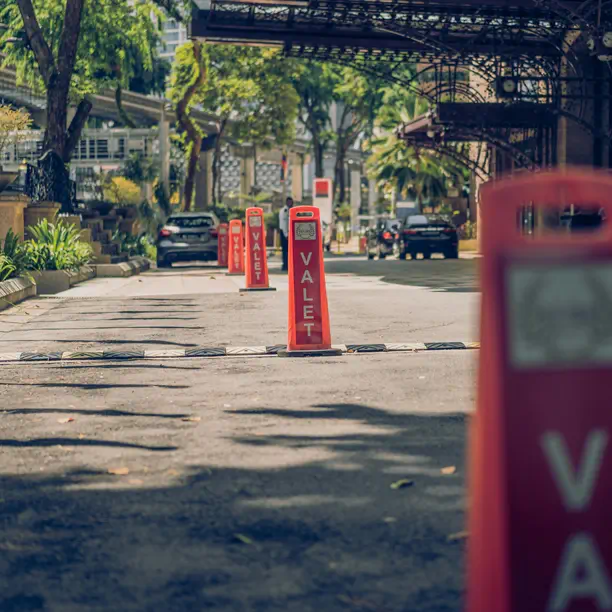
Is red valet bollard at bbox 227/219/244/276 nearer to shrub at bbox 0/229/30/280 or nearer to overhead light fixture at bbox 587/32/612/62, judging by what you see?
shrub at bbox 0/229/30/280

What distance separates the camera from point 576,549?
2758 mm

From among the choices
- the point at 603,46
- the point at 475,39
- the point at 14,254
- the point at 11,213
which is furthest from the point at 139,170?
the point at 14,254

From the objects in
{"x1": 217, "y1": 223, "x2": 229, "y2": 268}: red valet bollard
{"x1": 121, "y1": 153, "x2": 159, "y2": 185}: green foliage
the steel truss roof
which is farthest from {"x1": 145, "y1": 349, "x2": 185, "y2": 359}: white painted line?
{"x1": 121, "y1": 153, "x2": 159, "y2": 185}: green foliage

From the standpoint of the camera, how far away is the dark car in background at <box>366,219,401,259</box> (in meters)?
43.3

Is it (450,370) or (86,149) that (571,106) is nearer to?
(450,370)

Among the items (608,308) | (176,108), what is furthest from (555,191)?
(176,108)

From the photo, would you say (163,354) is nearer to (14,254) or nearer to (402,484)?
(402,484)

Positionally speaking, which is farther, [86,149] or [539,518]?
[86,149]

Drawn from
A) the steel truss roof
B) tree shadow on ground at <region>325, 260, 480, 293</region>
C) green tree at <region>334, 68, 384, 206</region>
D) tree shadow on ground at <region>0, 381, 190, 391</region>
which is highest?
green tree at <region>334, 68, 384, 206</region>

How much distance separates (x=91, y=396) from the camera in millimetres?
9141

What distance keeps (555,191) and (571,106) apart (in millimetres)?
31240

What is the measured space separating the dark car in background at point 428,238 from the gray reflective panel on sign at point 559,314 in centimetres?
3754

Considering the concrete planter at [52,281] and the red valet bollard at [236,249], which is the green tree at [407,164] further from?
the concrete planter at [52,281]

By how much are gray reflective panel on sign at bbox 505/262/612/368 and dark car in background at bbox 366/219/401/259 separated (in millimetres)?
40088
